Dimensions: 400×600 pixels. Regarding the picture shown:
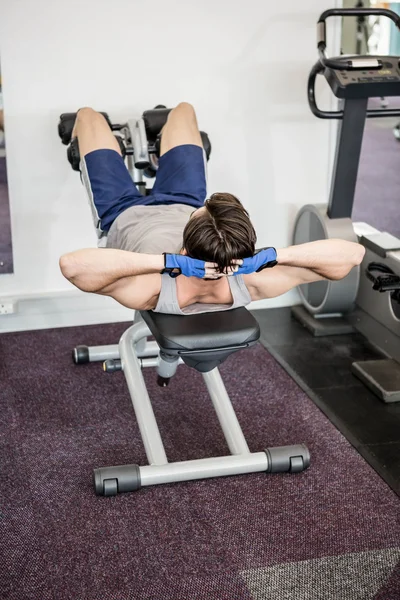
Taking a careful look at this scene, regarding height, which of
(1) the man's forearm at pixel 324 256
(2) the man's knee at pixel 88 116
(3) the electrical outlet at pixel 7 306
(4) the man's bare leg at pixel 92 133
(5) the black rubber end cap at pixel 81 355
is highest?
(2) the man's knee at pixel 88 116

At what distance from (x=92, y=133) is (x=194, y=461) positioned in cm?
122

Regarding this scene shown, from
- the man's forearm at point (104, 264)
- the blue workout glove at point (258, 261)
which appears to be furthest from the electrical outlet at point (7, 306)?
the blue workout glove at point (258, 261)

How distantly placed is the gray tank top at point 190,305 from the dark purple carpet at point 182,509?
552 mm

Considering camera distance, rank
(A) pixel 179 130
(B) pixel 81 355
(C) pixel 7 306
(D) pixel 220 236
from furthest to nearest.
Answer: (C) pixel 7 306, (B) pixel 81 355, (A) pixel 179 130, (D) pixel 220 236

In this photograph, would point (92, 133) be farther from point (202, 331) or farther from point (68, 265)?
point (202, 331)

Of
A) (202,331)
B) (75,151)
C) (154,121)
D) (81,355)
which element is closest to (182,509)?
(202,331)

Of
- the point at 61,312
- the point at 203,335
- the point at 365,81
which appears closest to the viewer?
the point at 203,335

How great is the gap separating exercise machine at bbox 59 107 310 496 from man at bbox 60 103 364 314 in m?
0.07

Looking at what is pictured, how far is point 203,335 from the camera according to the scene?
216cm

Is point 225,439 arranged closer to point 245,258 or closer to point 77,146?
point 245,258

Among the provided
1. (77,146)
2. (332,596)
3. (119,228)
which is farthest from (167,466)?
(77,146)

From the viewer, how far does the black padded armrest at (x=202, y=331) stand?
7.06 feet

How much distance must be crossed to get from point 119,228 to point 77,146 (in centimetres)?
42

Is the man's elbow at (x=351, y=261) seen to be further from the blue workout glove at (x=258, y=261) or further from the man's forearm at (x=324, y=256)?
the blue workout glove at (x=258, y=261)
